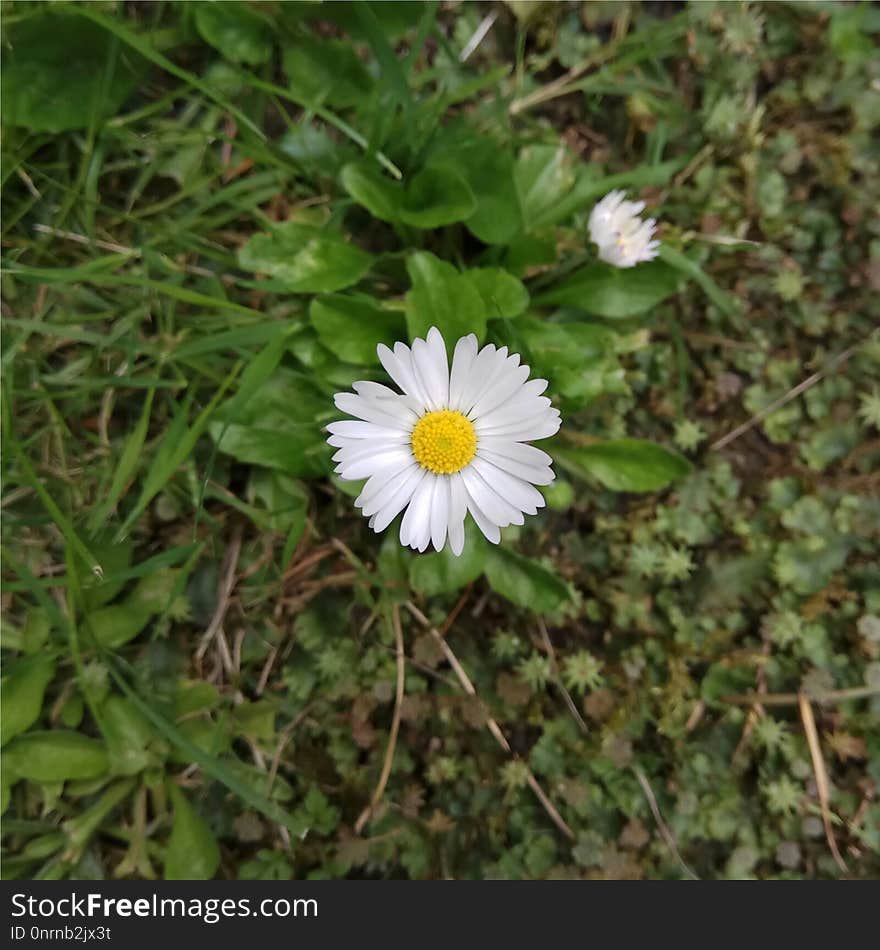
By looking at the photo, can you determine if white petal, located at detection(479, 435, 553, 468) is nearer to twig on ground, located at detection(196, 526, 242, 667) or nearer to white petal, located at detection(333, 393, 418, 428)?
white petal, located at detection(333, 393, 418, 428)

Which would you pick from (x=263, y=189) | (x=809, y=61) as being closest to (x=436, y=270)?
(x=263, y=189)

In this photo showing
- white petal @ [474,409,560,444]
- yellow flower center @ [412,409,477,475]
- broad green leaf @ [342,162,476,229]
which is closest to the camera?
white petal @ [474,409,560,444]

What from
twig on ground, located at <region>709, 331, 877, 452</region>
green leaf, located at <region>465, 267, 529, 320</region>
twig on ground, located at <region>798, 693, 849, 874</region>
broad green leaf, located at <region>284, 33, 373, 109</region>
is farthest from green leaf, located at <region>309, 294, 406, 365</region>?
twig on ground, located at <region>798, 693, 849, 874</region>

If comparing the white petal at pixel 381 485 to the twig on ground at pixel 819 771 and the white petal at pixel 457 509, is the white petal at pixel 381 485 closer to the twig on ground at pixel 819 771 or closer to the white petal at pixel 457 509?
the white petal at pixel 457 509

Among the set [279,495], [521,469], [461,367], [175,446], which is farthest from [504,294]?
[175,446]

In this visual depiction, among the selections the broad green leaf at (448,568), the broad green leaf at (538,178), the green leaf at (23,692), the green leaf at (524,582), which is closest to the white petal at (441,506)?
the broad green leaf at (448,568)

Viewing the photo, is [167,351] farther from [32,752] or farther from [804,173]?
[804,173]

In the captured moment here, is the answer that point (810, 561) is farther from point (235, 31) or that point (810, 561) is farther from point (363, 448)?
point (235, 31)
